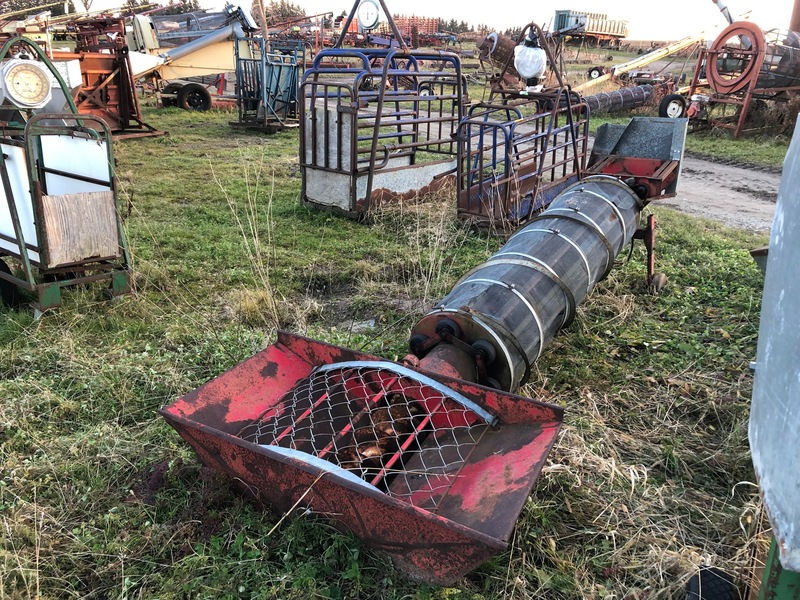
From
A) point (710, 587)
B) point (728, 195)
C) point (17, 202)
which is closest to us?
point (710, 587)

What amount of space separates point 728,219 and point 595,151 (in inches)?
113

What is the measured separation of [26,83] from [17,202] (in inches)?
41.1

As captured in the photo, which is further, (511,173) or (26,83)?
(511,173)

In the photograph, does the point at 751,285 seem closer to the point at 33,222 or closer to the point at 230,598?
the point at 230,598

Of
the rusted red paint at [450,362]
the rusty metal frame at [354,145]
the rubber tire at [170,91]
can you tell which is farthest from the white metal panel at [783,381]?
the rubber tire at [170,91]

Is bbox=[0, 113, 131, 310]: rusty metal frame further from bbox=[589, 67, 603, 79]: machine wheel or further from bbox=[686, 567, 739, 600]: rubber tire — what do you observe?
bbox=[589, 67, 603, 79]: machine wheel

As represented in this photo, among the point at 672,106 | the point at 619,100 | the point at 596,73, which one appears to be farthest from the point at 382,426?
the point at 596,73

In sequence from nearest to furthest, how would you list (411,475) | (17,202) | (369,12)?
(411,475) → (17,202) → (369,12)

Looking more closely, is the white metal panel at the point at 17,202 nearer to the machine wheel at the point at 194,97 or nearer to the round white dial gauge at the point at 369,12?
the round white dial gauge at the point at 369,12

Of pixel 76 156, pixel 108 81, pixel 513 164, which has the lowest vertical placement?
pixel 513 164

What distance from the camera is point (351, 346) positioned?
162 inches

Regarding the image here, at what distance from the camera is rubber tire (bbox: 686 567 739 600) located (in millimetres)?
2156

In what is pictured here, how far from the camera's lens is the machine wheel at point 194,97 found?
1636 cm

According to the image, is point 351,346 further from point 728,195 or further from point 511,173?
point 728,195
